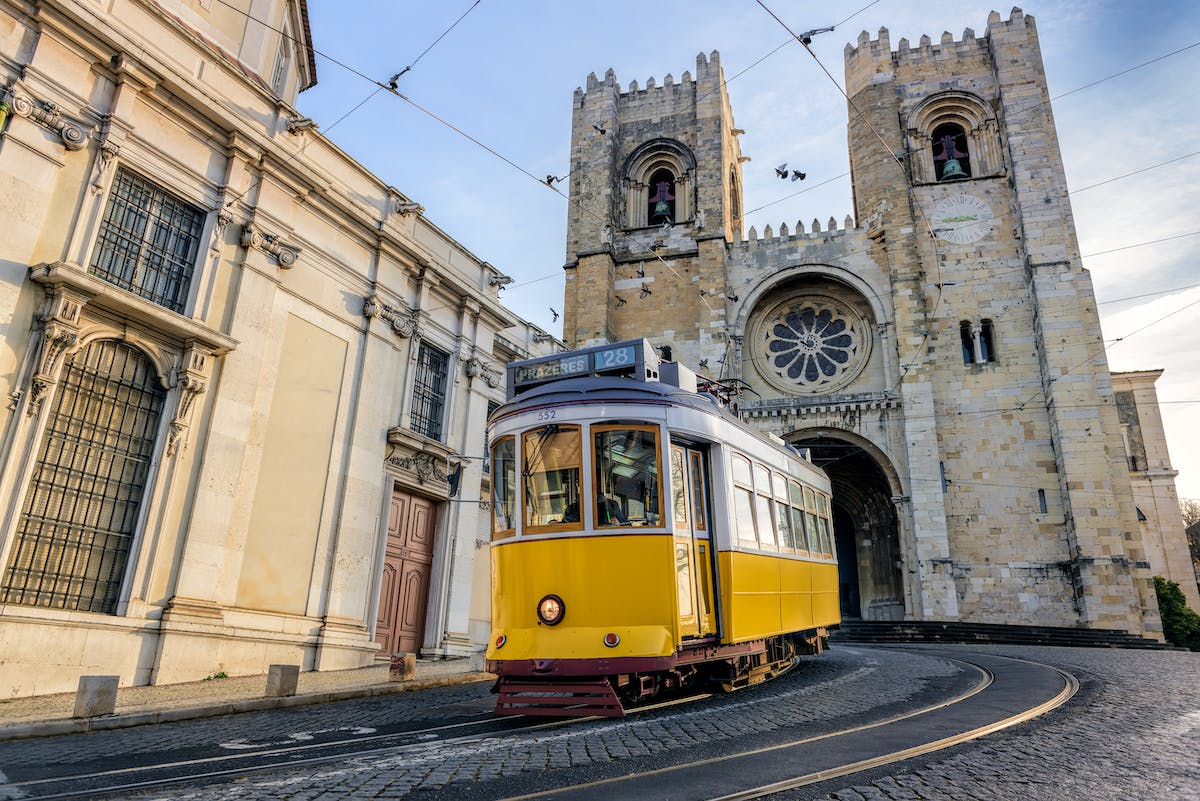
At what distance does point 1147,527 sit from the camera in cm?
3494

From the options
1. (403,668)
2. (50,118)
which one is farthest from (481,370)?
(50,118)

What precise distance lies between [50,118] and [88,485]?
452 cm

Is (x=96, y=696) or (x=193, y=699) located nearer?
(x=96, y=696)

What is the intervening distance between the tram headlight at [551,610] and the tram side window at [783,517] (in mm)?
3273

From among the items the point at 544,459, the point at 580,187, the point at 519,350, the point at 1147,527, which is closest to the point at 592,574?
the point at 544,459

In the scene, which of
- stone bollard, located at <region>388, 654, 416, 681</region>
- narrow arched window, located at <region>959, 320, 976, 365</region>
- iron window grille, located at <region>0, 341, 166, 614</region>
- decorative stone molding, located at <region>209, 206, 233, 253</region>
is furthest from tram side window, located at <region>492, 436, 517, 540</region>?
narrow arched window, located at <region>959, 320, 976, 365</region>

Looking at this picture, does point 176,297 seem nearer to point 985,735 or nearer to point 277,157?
point 277,157

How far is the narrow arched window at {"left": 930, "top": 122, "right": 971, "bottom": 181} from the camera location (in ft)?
88.1

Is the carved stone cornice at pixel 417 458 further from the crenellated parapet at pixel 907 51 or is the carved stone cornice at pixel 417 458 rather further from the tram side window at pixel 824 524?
the crenellated parapet at pixel 907 51

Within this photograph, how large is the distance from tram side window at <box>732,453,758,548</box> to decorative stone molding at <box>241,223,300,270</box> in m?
8.17

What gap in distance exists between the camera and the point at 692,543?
6.86 meters

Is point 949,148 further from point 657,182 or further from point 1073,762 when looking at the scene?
point 1073,762

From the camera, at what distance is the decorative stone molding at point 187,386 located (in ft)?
31.5

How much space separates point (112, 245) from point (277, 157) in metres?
2.98
